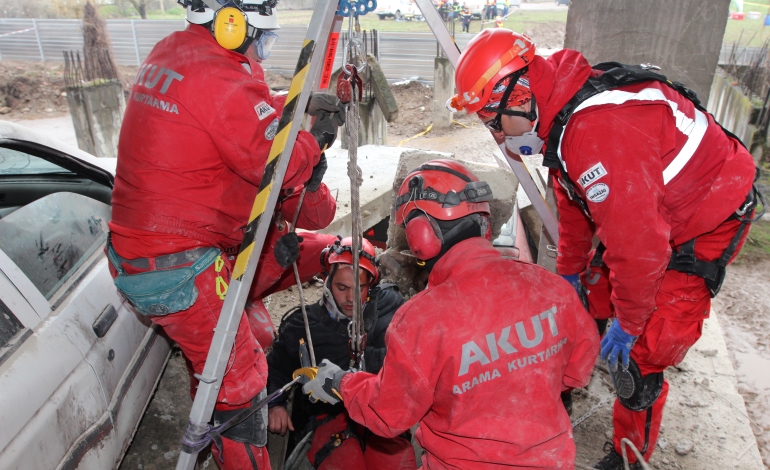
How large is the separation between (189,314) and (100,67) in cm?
1219

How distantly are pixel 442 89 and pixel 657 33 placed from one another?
9.89 meters

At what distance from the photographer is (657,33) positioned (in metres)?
3.47

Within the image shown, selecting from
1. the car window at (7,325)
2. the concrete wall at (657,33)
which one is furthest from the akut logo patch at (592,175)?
the car window at (7,325)

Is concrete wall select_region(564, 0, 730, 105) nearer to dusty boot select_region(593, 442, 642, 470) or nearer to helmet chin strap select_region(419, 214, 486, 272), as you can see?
helmet chin strap select_region(419, 214, 486, 272)

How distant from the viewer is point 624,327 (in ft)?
8.03

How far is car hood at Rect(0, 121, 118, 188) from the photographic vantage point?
2.57 m

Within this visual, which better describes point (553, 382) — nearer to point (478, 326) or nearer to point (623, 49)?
point (478, 326)

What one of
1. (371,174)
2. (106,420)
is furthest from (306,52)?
(371,174)

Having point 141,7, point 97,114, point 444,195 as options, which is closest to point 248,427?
point 444,195

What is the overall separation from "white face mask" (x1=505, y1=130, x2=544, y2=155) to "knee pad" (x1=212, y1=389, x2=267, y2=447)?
168 centimetres

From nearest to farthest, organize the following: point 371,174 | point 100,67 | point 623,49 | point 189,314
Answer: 1. point 189,314
2. point 623,49
3. point 371,174
4. point 100,67

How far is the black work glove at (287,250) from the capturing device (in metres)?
3.01

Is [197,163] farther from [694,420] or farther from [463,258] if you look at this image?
[694,420]

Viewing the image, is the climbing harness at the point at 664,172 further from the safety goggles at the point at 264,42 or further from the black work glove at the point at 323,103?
the safety goggles at the point at 264,42
